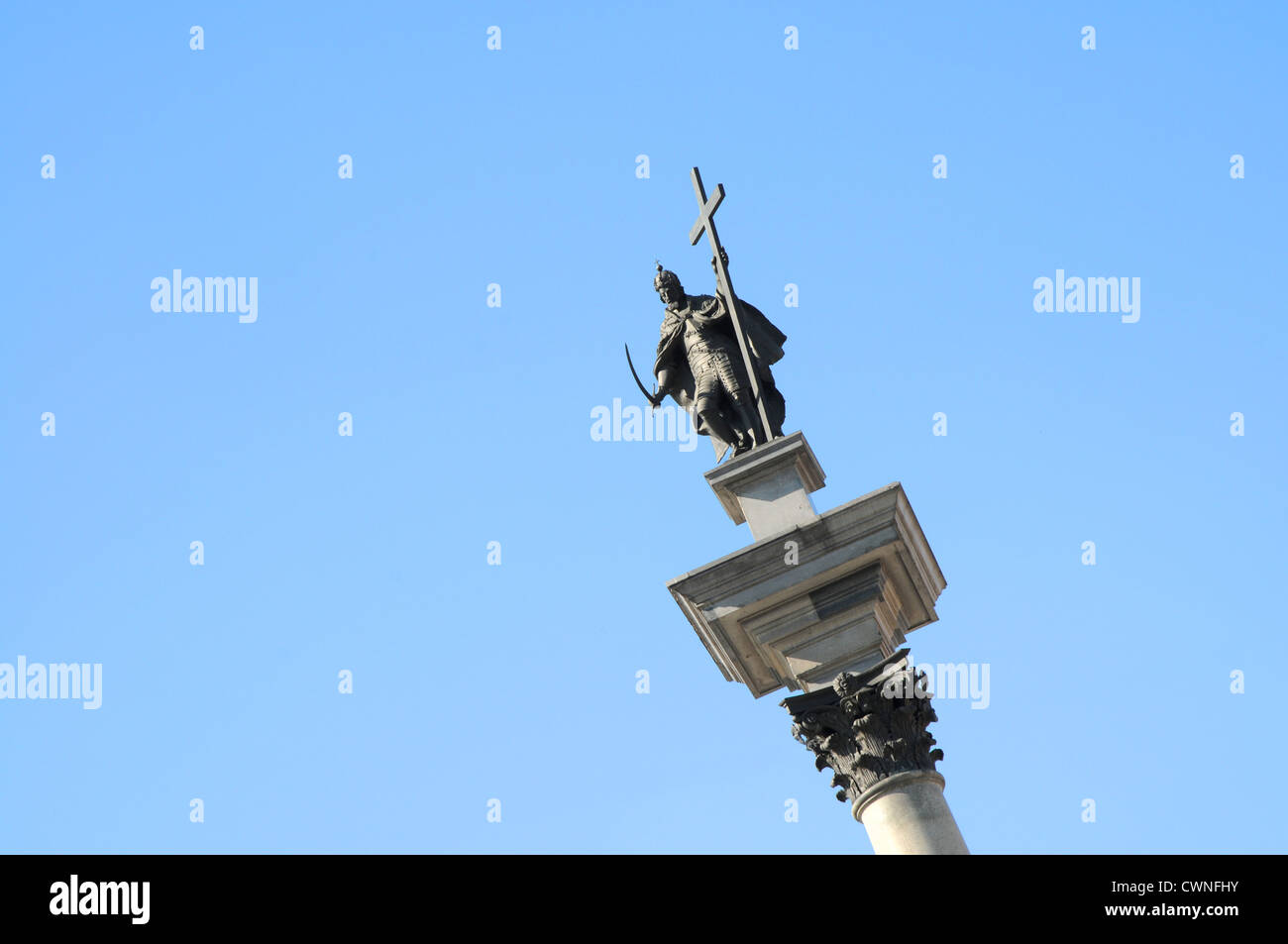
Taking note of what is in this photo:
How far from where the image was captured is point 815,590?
12.2 metres

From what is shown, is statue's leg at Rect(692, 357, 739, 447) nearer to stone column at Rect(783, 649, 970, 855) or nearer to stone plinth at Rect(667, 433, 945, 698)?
stone plinth at Rect(667, 433, 945, 698)

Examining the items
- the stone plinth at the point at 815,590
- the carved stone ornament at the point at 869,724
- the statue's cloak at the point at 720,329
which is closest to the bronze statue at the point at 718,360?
the statue's cloak at the point at 720,329

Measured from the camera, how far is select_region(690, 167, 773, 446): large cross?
1338 cm

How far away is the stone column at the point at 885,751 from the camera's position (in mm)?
11039

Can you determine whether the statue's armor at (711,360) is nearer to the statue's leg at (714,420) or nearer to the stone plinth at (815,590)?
the statue's leg at (714,420)

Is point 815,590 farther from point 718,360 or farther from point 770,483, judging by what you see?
point 718,360

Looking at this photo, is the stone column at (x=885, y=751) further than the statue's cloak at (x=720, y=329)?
No

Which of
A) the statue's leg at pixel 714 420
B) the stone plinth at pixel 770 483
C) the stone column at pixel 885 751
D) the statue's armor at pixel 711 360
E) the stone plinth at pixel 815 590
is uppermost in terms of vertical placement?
the statue's armor at pixel 711 360

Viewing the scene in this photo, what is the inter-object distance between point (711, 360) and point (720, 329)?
1.21 ft

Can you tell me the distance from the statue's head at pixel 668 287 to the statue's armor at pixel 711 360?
0.28 meters
